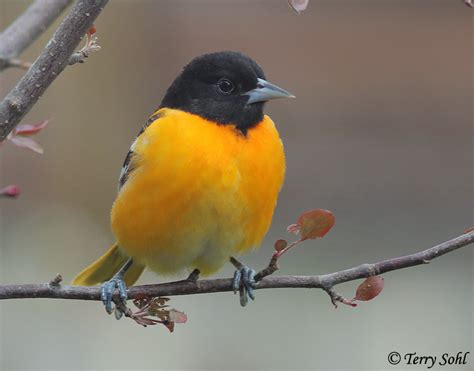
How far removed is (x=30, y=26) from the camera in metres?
3.09

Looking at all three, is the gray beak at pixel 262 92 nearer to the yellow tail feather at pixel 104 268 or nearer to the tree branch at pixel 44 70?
the yellow tail feather at pixel 104 268

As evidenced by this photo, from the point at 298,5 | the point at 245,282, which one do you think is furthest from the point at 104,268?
the point at 298,5

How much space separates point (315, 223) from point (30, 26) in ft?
4.28

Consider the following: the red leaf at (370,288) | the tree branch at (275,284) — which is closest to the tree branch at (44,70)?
the tree branch at (275,284)

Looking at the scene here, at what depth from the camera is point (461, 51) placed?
727 cm

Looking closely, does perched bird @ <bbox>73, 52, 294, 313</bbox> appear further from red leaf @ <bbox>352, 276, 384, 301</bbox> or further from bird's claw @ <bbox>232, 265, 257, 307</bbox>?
red leaf @ <bbox>352, 276, 384, 301</bbox>

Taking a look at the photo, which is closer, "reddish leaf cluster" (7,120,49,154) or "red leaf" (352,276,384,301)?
"red leaf" (352,276,384,301)

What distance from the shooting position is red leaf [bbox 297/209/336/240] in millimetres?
2587

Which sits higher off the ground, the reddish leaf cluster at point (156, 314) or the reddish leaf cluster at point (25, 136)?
the reddish leaf cluster at point (25, 136)

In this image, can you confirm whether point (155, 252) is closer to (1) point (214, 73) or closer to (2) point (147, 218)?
(2) point (147, 218)

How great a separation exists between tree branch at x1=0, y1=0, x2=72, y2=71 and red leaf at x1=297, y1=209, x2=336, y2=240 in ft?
3.97

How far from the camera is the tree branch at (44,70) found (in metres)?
2.41

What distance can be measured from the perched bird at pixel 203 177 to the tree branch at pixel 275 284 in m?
0.40

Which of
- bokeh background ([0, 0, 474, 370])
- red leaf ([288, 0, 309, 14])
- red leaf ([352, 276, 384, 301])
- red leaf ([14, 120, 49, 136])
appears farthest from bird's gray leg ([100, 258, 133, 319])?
bokeh background ([0, 0, 474, 370])
